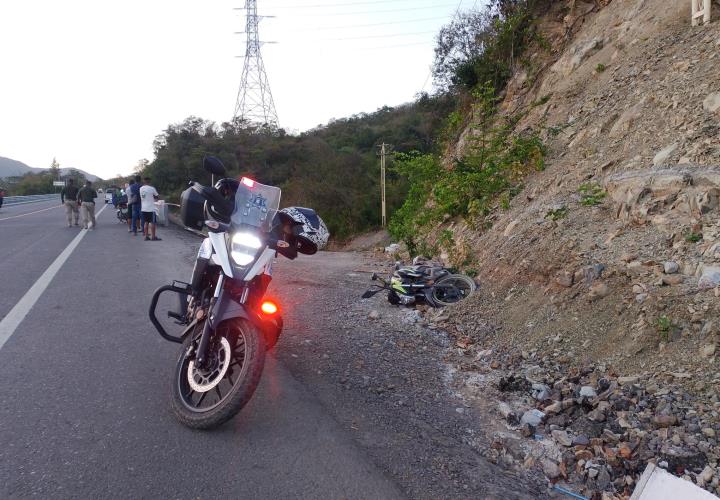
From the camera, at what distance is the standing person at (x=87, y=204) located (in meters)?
17.7

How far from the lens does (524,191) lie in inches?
364

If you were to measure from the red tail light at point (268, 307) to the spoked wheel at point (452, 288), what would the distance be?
3.65m

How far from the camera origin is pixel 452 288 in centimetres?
753

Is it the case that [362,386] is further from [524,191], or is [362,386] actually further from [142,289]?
[524,191]

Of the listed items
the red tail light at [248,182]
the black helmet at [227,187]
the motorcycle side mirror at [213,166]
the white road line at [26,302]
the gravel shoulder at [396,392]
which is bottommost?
the white road line at [26,302]

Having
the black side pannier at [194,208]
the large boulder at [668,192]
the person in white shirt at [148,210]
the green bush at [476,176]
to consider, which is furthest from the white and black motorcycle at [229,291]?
the person in white shirt at [148,210]

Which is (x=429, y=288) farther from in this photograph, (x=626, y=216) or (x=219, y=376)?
(x=219, y=376)

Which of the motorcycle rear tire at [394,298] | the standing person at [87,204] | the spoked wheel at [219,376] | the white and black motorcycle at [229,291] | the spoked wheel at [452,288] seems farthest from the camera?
the standing person at [87,204]

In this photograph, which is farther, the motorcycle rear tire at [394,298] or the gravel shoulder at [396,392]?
the motorcycle rear tire at [394,298]

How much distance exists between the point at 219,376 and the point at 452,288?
4488 mm

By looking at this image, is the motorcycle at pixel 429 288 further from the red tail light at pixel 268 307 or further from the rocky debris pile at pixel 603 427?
the red tail light at pixel 268 307

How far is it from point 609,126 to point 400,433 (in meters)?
7.18

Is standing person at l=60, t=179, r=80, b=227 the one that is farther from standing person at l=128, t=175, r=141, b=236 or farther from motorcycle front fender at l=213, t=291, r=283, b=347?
motorcycle front fender at l=213, t=291, r=283, b=347

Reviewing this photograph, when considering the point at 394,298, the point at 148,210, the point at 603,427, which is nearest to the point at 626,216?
the point at 394,298
